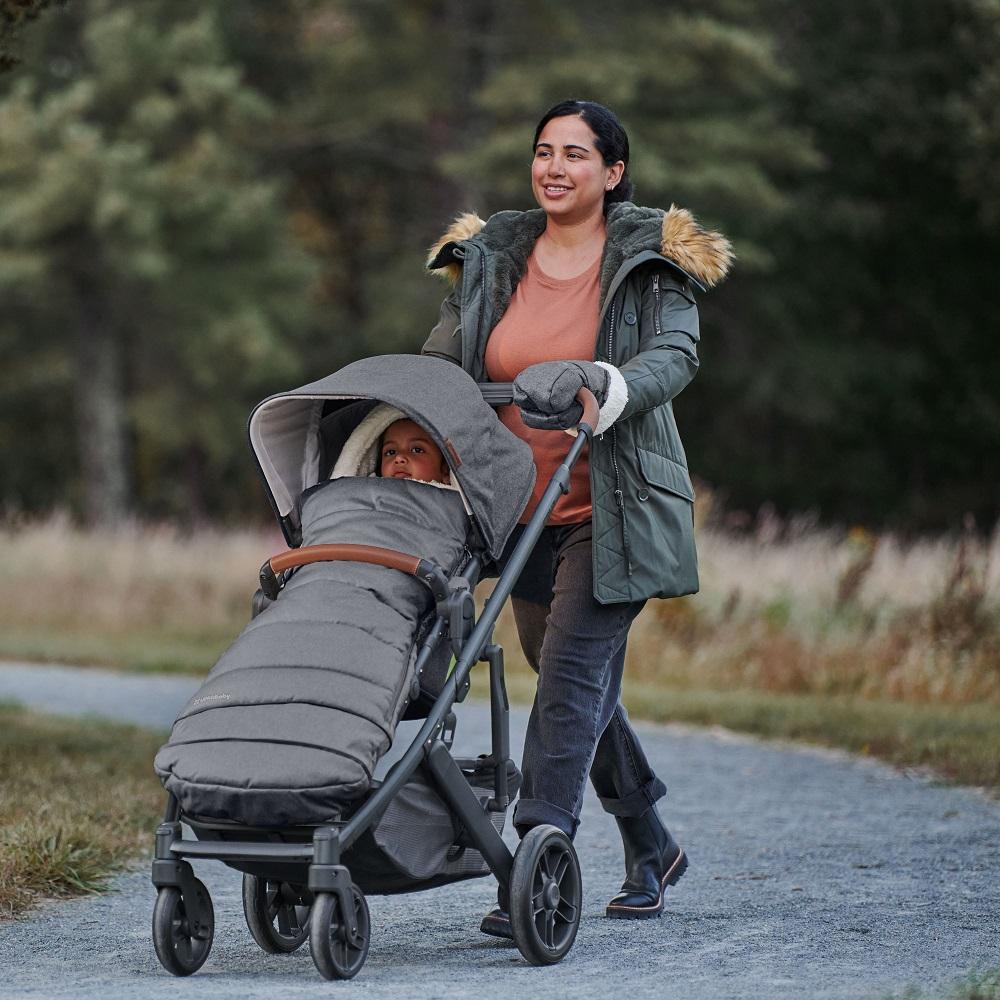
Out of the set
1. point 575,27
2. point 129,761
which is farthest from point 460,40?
point 129,761

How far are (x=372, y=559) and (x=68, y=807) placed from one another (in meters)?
2.57

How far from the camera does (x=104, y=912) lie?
18.0 ft

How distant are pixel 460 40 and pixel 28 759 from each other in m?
22.3

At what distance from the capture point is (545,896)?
15.3ft

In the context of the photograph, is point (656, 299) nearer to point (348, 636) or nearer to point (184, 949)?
point (348, 636)

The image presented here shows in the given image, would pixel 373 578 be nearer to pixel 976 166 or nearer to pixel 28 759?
pixel 28 759

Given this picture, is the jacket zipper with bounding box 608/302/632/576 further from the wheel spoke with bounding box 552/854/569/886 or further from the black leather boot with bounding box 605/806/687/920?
the black leather boot with bounding box 605/806/687/920

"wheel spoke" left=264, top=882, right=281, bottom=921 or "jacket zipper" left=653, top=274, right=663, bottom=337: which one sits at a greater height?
"jacket zipper" left=653, top=274, right=663, bottom=337

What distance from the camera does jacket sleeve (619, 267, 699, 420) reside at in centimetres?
488

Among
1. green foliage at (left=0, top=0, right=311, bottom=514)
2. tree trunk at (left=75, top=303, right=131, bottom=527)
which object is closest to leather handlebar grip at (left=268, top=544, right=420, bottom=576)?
green foliage at (left=0, top=0, right=311, bottom=514)

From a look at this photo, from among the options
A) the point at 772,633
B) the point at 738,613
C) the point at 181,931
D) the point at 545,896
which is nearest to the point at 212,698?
the point at 181,931

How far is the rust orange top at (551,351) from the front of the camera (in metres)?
5.08

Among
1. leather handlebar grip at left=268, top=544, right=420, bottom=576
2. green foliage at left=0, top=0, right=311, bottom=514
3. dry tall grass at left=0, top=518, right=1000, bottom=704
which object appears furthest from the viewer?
green foliage at left=0, top=0, right=311, bottom=514

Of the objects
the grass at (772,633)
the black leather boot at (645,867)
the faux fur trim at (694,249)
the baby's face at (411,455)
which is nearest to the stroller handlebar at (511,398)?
the baby's face at (411,455)
